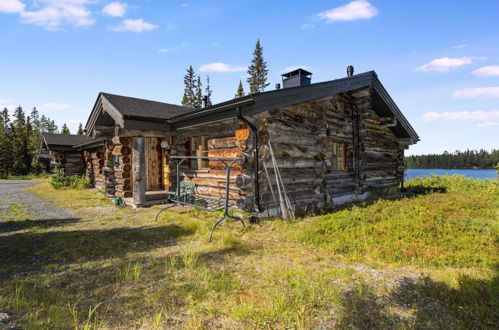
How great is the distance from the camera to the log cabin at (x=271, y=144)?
23.0ft

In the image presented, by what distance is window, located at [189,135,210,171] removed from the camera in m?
9.18

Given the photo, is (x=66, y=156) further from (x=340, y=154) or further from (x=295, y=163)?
(x=340, y=154)

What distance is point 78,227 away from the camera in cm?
678

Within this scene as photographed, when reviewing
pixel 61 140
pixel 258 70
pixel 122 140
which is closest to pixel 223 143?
pixel 122 140

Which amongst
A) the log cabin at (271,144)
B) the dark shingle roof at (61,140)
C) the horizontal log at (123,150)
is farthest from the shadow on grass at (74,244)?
the dark shingle roof at (61,140)

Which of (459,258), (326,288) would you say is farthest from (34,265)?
(459,258)

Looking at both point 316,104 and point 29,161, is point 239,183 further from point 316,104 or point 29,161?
point 29,161

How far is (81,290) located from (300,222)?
5.17 metres

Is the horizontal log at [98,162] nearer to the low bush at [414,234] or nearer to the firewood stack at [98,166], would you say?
the firewood stack at [98,166]

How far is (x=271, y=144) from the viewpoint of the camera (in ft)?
24.2

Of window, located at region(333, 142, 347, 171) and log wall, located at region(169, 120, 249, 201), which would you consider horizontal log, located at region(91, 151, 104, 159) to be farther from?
window, located at region(333, 142, 347, 171)

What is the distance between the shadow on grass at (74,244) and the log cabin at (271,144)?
2020mm

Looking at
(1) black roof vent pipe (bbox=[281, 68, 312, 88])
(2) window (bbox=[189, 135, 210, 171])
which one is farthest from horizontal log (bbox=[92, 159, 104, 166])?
(1) black roof vent pipe (bbox=[281, 68, 312, 88])

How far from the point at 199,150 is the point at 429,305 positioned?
7.70 metres
